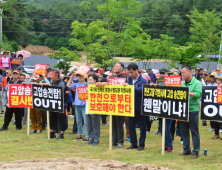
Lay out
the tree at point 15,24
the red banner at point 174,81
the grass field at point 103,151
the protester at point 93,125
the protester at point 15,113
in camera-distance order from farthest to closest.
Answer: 1. the tree at point 15,24
2. the protester at point 15,113
3. the red banner at point 174,81
4. the protester at point 93,125
5. the grass field at point 103,151

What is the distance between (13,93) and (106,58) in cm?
1597

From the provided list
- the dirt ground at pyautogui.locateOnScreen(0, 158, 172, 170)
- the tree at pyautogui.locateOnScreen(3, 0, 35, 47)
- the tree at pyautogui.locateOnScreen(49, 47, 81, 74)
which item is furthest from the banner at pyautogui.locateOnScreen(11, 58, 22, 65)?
the tree at pyautogui.locateOnScreen(3, 0, 35, 47)

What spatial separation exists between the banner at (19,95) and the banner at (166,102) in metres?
4.64

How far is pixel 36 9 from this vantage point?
100500 mm

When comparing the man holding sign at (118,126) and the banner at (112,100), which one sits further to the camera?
the man holding sign at (118,126)

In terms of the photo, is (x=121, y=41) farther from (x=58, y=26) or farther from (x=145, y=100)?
(x=58, y=26)

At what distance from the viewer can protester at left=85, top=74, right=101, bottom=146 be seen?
923cm

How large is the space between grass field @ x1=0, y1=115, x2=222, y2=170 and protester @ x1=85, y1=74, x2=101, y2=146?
23cm

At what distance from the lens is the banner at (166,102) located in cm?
753

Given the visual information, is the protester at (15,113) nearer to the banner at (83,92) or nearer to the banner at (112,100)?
the banner at (83,92)

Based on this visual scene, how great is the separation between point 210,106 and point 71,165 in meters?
4.37

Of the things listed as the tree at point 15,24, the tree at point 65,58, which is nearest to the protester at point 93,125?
the tree at point 65,58

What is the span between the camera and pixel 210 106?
8914 millimetres

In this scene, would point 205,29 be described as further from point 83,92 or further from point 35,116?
point 83,92
